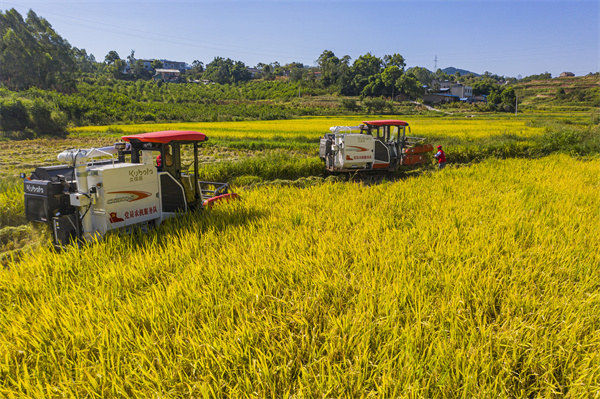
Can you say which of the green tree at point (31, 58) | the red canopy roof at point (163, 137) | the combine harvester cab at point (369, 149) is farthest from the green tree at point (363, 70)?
the red canopy roof at point (163, 137)

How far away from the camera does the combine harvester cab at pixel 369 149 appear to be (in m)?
12.1

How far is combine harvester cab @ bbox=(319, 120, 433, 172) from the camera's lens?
12.1 metres

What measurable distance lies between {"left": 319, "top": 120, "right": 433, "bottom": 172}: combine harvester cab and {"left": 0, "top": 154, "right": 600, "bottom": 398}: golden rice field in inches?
287

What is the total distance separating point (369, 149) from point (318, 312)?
1047 cm

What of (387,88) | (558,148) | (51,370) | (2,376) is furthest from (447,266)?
(387,88)

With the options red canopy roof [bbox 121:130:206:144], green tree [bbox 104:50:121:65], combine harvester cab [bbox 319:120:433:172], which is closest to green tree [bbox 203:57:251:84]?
green tree [bbox 104:50:121:65]

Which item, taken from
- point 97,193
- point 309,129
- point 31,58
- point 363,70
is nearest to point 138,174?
point 97,193

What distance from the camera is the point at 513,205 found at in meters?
5.69

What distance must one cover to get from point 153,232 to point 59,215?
4.34ft

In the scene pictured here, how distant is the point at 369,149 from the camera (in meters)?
12.5

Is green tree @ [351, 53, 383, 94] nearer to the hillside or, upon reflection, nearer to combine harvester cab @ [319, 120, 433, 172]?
the hillside

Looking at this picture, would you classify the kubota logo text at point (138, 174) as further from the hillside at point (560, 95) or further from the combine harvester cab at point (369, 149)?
the hillside at point (560, 95)

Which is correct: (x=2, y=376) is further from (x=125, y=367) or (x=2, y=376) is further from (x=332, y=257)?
(x=332, y=257)

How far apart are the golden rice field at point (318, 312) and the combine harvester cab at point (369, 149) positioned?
7.29m
